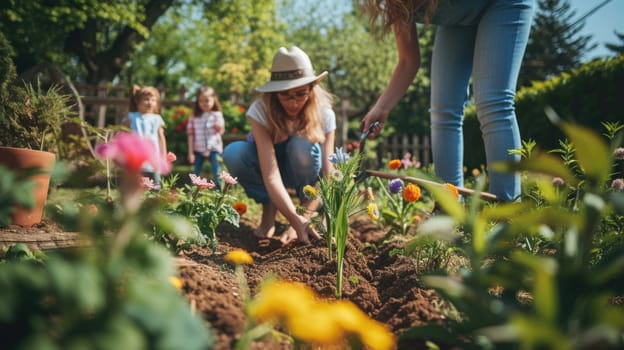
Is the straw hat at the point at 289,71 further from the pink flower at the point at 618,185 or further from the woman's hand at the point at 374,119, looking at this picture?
the pink flower at the point at 618,185

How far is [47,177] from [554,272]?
225 centimetres

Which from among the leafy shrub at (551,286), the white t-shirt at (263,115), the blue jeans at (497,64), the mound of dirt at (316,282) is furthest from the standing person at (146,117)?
the leafy shrub at (551,286)

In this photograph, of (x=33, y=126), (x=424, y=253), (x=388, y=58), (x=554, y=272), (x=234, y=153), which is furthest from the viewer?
(x=388, y=58)

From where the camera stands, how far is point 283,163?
10.0ft

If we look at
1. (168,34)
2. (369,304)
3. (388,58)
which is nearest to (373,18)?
(369,304)

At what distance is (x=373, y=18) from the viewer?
2273 millimetres

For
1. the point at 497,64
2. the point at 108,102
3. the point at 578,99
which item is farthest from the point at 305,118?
the point at 108,102

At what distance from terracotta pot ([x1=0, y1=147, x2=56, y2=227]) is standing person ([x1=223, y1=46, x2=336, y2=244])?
1078 mm

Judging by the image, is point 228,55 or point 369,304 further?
point 228,55

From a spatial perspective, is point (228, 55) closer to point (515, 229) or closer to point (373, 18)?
point (373, 18)

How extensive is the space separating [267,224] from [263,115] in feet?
2.52

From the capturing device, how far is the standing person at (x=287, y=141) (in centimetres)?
242

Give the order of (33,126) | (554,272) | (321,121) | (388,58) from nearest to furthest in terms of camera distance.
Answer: (554,272), (33,126), (321,121), (388,58)

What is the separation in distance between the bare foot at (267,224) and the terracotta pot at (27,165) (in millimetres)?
1272
